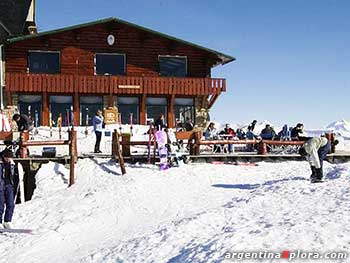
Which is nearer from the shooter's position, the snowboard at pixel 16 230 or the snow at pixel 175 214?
the snow at pixel 175 214

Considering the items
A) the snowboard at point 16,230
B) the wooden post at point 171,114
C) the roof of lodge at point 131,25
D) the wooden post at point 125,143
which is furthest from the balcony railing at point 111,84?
the snowboard at point 16,230

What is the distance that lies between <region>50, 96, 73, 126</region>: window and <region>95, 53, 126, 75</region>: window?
243cm

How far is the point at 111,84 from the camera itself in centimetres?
2689

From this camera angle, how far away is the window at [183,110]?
28766 mm

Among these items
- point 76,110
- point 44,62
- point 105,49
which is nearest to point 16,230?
point 76,110

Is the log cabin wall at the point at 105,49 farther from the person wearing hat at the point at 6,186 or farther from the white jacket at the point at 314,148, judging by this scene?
the white jacket at the point at 314,148

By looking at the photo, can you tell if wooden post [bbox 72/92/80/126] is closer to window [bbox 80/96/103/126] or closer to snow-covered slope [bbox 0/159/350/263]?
window [bbox 80/96/103/126]

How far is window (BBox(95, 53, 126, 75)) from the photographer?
27609 mm

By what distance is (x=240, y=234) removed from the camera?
6.71 m

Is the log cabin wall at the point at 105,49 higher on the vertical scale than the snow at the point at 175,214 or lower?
higher

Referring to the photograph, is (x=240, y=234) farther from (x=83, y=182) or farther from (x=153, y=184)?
(x=83, y=182)

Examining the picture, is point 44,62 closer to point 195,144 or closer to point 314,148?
point 195,144

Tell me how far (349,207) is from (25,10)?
30.3 meters

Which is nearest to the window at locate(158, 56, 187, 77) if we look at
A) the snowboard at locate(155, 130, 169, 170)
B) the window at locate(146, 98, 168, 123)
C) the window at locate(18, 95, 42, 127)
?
the window at locate(146, 98, 168, 123)
